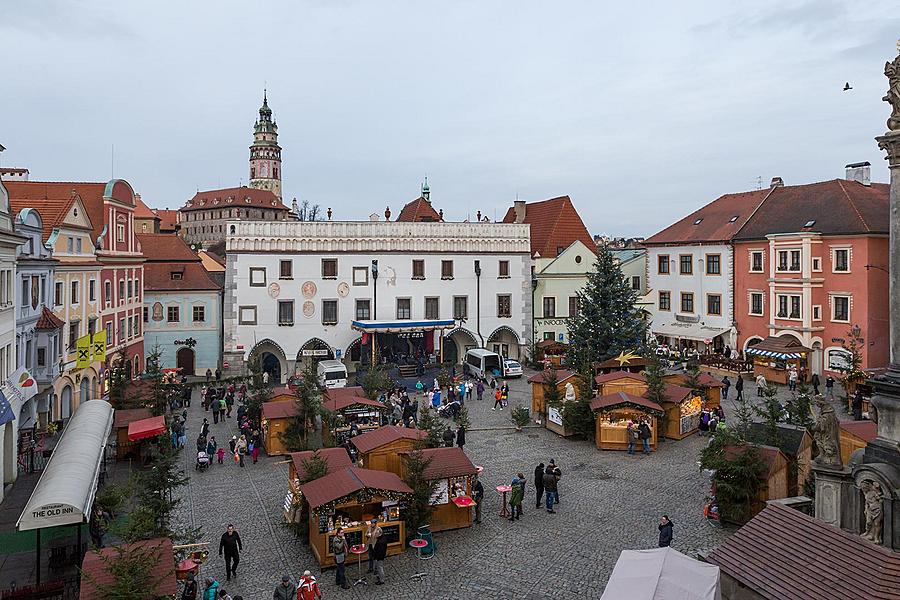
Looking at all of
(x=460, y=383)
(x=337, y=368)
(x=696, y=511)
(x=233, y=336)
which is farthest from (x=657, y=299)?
(x=696, y=511)

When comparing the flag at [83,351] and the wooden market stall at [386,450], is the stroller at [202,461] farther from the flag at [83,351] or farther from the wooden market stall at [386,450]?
the flag at [83,351]

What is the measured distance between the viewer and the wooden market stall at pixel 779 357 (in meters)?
36.4

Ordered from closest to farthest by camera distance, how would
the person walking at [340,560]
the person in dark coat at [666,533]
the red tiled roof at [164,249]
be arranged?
the person walking at [340,560] → the person in dark coat at [666,533] → the red tiled roof at [164,249]

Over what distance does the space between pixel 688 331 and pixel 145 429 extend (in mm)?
35857

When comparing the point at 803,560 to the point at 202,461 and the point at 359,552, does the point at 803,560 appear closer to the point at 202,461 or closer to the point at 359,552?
the point at 359,552

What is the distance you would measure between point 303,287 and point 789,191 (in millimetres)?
31845

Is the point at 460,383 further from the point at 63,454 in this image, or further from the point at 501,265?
the point at 63,454

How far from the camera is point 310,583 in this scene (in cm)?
1234

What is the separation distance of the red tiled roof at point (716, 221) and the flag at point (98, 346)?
3629cm

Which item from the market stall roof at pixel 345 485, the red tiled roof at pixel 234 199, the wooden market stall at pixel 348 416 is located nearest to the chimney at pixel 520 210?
the wooden market stall at pixel 348 416

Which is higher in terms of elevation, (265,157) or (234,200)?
(265,157)

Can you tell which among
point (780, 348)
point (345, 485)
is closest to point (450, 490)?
point (345, 485)

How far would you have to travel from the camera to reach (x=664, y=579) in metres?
9.61

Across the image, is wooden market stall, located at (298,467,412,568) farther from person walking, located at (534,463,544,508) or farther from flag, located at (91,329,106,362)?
flag, located at (91,329,106,362)
